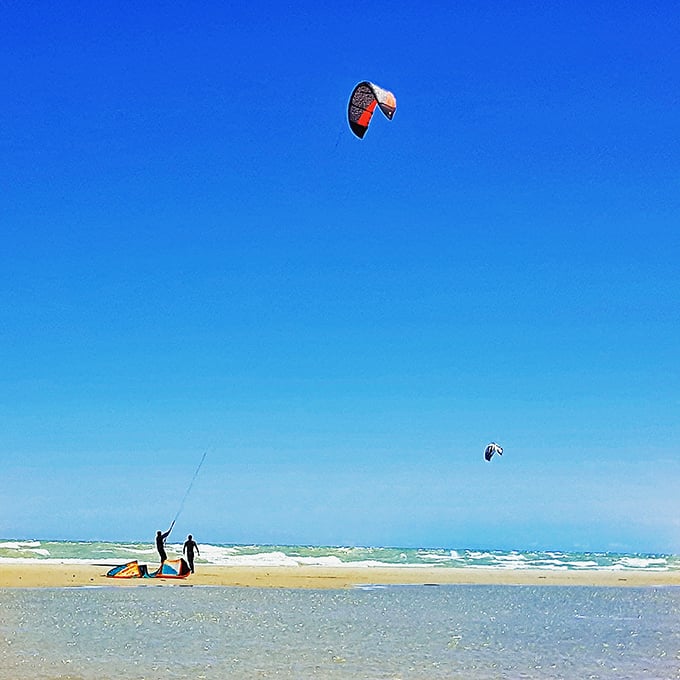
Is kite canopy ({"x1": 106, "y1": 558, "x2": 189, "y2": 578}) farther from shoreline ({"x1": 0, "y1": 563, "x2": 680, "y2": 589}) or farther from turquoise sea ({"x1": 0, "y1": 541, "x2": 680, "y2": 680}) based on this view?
turquoise sea ({"x1": 0, "y1": 541, "x2": 680, "y2": 680})

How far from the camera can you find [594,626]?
55.9ft

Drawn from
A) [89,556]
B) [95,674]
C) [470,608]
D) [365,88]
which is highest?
[365,88]

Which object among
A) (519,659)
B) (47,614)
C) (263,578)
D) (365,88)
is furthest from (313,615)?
(263,578)

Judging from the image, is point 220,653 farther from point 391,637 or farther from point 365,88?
point 365,88

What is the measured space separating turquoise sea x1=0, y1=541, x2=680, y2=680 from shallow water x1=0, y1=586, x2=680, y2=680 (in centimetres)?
2

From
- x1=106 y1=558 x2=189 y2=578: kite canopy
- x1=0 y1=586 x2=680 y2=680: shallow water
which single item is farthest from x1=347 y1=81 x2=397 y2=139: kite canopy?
x1=106 y1=558 x2=189 y2=578: kite canopy

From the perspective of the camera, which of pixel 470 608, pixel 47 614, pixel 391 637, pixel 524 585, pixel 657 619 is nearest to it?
pixel 391 637

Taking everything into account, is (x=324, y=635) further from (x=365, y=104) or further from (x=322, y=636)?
(x=365, y=104)

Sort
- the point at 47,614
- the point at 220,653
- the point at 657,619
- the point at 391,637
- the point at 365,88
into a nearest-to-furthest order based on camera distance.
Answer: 1. the point at 220,653
2. the point at 391,637
3. the point at 365,88
4. the point at 47,614
5. the point at 657,619

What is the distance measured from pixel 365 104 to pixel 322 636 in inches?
327

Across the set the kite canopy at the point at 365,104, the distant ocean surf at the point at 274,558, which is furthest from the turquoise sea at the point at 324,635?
the distant ocean surf at the point at 274,558

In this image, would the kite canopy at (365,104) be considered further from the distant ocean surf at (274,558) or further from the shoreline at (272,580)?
the distant ocean surf at (274,558)

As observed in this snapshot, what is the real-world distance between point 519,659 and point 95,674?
537cm

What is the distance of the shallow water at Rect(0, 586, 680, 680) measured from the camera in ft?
37.0
